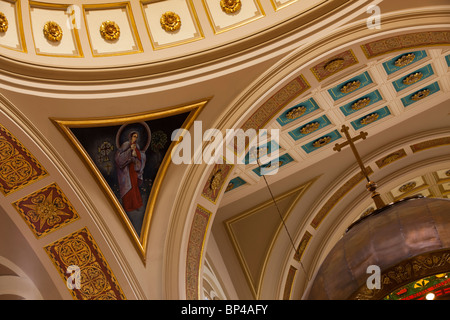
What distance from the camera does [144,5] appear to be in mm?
8211

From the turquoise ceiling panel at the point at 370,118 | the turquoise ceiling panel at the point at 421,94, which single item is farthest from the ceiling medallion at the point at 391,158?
the turquoise ceiling panel at the point at 421,94

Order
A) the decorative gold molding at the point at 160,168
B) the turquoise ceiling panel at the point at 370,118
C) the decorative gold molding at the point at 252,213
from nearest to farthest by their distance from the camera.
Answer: the decorative gold molding at the point at 160,168
the turquoise ceiling panel at the point at 370,118
the decorative gold molding at the point at 252,213

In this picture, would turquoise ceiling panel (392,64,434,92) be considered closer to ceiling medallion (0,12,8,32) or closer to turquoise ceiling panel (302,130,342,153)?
turquoise ceiling panel (302,130,342,153)

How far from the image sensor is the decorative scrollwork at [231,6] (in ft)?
26.9

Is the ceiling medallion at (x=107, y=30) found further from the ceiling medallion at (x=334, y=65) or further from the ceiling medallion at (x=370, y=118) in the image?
the ceiling medallion at (x=370, y=118)

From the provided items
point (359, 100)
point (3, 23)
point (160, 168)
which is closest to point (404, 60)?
point (359, 100)

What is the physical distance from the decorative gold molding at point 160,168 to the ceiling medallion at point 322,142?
10.3ft

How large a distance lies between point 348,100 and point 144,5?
3711mm

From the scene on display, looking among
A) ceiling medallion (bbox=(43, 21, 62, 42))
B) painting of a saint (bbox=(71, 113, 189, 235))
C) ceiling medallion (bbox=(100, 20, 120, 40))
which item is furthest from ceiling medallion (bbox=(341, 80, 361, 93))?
ceiling medallion (bbox=(43, 21, 62, 42))

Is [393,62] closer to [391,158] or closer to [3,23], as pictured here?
[391,158]

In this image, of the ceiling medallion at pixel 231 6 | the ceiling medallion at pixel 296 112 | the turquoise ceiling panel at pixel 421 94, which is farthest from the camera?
the turquoise ceiling panel at pixel 421 94

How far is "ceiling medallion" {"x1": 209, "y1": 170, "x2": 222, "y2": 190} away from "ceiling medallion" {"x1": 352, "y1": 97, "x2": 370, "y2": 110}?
2916 millimetres

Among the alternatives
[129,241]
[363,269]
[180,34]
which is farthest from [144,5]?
[363,269]

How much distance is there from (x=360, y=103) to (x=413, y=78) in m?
0.93
